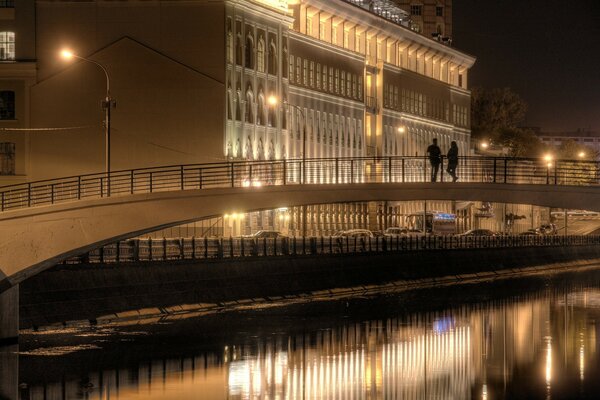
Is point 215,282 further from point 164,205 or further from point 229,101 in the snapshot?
point 229,101

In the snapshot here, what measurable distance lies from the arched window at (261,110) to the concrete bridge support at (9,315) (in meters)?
66.1

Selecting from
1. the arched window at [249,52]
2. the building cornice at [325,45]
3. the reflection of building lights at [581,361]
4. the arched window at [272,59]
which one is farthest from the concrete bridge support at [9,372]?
the building cornice at [325,45]

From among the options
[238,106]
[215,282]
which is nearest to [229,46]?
[238,106]

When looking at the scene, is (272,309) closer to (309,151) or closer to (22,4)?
(22,4)

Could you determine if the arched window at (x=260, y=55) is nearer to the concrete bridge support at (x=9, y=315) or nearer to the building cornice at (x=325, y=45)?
the building cornice at (x=325, y=45)

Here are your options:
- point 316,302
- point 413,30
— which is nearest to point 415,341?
point 316,302

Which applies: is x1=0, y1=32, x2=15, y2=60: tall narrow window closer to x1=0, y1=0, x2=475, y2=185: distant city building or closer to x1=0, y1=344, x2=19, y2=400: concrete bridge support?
x1=0, y1=0, x2=475, y2=185: distant city building

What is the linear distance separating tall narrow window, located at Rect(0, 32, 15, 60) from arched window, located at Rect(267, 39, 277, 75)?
21.0m

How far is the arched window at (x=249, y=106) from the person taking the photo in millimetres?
128625

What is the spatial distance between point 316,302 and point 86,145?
29894mm

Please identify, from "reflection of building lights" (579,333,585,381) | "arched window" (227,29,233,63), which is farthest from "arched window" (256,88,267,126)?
"reflection of building lights" (579,333,585,381)

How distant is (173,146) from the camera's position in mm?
118875

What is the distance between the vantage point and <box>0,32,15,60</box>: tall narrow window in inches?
4786

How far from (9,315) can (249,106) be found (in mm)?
64249
